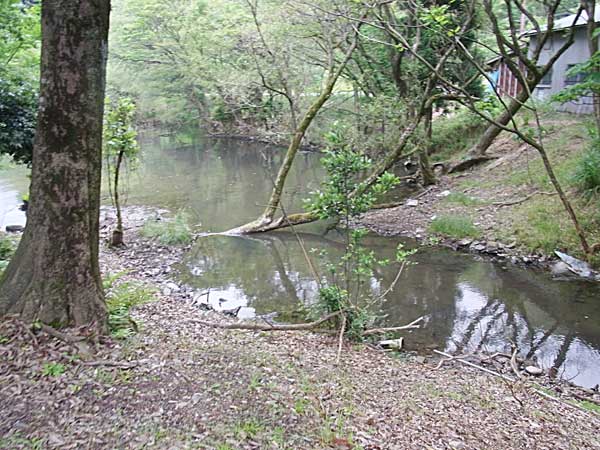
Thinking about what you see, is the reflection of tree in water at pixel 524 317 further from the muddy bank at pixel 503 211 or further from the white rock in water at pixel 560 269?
the muddy bank at pixel 503 211

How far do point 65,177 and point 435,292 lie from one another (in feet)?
21.2

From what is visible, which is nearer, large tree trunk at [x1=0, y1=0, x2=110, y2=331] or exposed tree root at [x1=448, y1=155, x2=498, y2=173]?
large tree trunk at [x1=0, y1=0, x2=110, y2=331]

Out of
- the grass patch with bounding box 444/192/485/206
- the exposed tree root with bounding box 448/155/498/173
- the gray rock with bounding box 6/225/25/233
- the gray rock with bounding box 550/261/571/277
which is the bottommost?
the gray rock with bounding box 6/225/25/233

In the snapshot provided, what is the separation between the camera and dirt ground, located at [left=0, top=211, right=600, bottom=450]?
3129mm

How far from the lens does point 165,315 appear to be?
586cm

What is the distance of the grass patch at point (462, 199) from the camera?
12.2m

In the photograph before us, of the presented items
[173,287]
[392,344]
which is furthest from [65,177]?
[173,287]

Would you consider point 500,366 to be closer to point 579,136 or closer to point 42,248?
point 42,248

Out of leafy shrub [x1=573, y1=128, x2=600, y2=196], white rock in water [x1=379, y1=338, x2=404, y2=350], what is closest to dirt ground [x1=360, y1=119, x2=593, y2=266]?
leafy shrub [x1=573, y1=128, x2=600, y2=196]

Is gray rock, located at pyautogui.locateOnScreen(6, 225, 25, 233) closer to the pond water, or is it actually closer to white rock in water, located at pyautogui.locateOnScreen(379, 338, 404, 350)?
the pond water

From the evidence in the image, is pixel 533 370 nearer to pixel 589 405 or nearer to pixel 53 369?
pixel 589 405

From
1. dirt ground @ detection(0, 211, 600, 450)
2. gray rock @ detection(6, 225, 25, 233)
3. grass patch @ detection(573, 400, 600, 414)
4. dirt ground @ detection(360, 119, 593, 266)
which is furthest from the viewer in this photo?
gray rock @ detection(6, 225, 25, 233)

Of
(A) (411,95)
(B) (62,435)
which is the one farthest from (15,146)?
(A) (411,95)

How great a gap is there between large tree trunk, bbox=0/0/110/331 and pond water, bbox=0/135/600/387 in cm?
384
